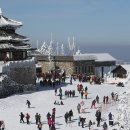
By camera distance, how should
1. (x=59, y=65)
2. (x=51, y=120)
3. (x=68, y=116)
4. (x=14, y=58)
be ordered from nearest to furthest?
(x=51, y=120), (x=68, y=116), (x=14, y=58), (x=59, y=65)

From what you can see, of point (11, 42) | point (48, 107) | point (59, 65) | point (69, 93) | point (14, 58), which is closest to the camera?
point (48, 107)

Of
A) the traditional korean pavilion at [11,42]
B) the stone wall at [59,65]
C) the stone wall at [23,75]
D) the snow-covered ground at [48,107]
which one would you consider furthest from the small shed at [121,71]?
the stone wall at [23,75]

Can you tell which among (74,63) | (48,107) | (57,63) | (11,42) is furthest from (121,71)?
(48,107)

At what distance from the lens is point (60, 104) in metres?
49.0

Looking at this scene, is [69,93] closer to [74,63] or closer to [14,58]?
[14,58]

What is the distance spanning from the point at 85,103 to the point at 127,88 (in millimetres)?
22201

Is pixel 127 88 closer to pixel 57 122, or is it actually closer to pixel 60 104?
pixel 57 122

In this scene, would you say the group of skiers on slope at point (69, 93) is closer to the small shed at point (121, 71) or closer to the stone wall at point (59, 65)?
the stone wall at point (59, 65)

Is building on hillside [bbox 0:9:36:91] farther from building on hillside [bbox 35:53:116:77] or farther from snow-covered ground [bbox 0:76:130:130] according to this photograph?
building on hillside [bbox 35:53:116:77]

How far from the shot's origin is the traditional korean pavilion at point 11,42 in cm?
5756

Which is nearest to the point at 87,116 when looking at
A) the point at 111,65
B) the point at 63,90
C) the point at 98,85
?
the point at 63,90

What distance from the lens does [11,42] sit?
2312 inches

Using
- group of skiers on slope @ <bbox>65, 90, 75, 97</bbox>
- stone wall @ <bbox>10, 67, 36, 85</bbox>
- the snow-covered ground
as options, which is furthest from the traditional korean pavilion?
group of skiers on slope @ <bbox>65, 90, 75, 97</bbox>

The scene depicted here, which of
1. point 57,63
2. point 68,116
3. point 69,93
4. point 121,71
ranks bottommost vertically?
point 68,116
